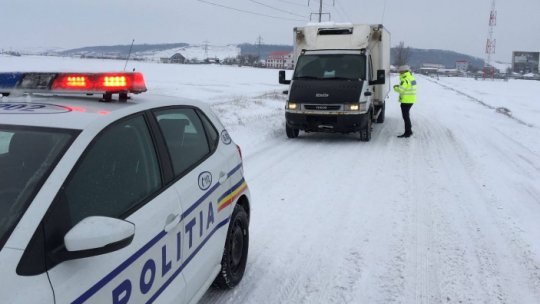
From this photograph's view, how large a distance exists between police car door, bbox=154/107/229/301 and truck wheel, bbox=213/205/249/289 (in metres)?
0.23

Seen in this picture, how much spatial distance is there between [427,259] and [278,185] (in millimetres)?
3010

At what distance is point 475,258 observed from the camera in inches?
182

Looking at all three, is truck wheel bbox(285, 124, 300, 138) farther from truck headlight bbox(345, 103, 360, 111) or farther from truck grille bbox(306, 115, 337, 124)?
truck headlight bbox(345, 103, 360, 111)

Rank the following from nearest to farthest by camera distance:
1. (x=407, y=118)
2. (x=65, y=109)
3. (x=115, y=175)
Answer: (x=115, y=175), (x=65, y=109), (x=407, y=118)

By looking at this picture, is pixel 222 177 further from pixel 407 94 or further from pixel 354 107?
pixel 407 94

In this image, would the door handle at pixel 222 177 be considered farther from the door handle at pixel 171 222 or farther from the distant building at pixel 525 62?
the distant building at pixel 525 62

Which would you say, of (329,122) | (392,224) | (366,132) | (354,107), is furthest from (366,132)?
(392,224)

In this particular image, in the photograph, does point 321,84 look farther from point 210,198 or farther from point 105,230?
point 105,230

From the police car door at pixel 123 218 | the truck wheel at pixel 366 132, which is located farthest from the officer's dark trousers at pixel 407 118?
the police car door at pixel 123 218

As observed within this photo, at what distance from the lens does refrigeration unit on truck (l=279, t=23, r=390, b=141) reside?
11.1 meters

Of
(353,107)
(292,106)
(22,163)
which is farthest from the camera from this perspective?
(292,106)

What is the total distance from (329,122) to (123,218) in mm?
9224

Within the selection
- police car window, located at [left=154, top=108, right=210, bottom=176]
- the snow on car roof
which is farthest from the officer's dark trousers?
the snow on car roof

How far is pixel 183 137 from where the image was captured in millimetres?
3295
